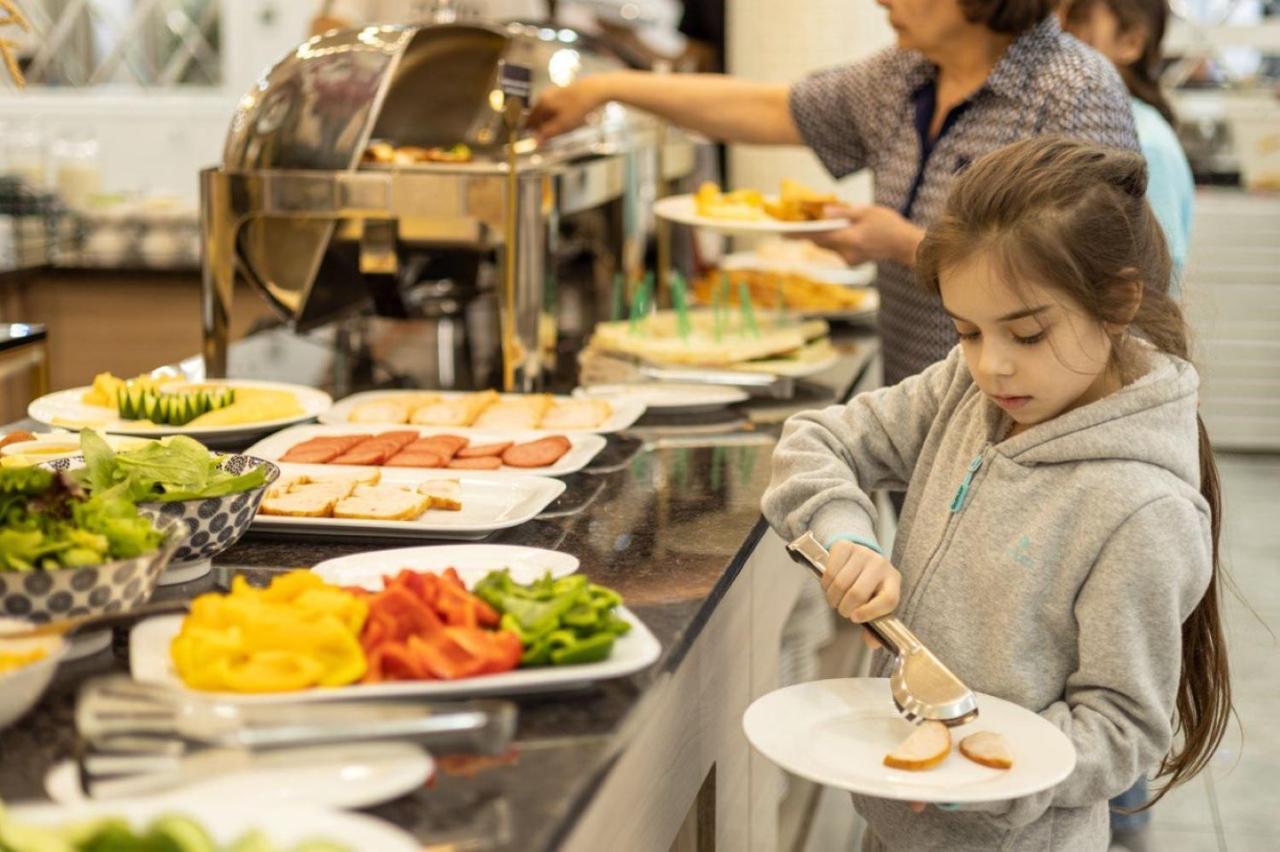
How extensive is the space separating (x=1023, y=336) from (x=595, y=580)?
466 millimetres

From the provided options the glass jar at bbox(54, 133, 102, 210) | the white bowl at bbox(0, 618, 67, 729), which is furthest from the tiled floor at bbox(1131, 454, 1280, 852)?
the glass jar at bbox(54, 133, 102, 210)

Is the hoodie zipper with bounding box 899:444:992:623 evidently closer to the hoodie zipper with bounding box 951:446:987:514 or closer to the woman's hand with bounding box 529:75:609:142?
the hoodie zipper with bounding box 951:446:987:514

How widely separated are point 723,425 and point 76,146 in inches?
136

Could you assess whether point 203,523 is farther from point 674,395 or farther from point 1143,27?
point 1143,27

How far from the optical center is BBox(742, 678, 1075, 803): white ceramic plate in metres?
1.18

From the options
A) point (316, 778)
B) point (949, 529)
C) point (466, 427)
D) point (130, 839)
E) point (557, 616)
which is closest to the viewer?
point (130, 839)

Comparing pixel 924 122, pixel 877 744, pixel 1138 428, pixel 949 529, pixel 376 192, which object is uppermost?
pixel 924 122

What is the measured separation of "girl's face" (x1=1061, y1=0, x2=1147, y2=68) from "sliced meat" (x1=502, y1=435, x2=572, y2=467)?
1635 mm

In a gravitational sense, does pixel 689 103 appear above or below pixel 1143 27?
below

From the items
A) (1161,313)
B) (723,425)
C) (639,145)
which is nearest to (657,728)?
(1161,313)

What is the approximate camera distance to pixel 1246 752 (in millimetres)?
3605

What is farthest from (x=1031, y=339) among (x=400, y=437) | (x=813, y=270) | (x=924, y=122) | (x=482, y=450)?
(x=813, y=270)

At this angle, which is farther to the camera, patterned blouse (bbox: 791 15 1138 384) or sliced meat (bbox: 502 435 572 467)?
patterned blouse (bbox: 791 15 1138 384)

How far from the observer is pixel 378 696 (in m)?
1.13
